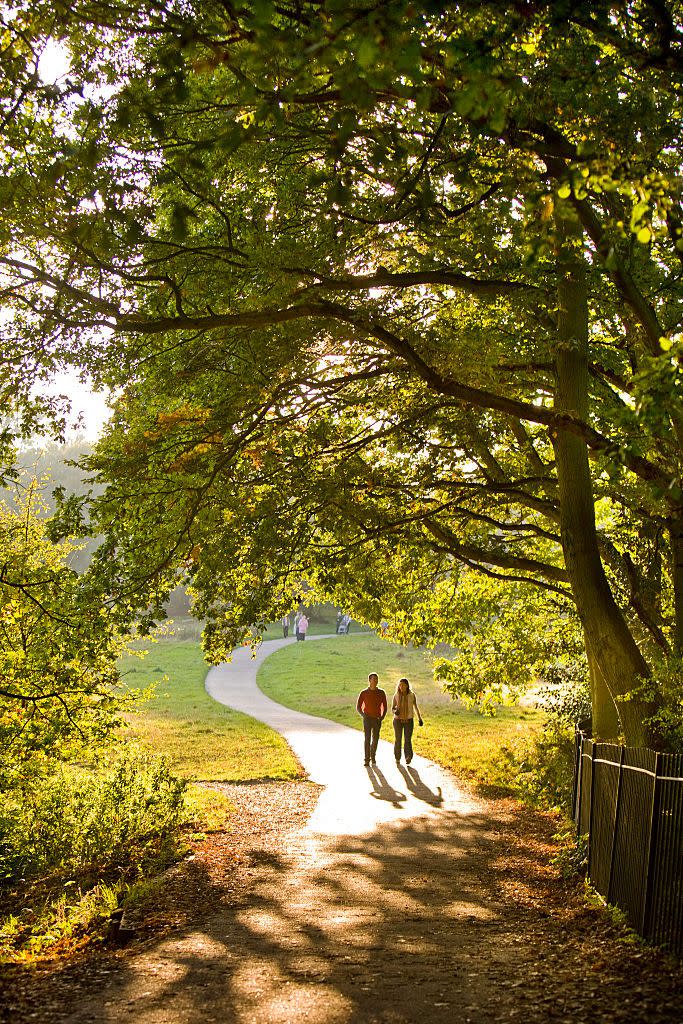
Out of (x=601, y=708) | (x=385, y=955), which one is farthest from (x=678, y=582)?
(x=385, y=955)

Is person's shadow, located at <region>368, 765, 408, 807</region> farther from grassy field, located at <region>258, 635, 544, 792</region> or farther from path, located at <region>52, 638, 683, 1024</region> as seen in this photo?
grassy field, located at <region>258, 635, 544, 792</region>

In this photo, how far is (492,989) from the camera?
6582 mm

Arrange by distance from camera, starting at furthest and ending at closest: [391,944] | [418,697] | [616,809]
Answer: [418,697] → [616,809] → [391,944]

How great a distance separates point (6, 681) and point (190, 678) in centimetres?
3028

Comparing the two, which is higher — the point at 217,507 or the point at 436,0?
the point at 436,0

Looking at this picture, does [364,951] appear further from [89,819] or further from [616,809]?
[89,819]

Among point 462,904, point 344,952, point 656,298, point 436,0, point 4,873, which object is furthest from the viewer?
point 4,873

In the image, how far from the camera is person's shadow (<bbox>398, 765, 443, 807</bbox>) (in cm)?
1594

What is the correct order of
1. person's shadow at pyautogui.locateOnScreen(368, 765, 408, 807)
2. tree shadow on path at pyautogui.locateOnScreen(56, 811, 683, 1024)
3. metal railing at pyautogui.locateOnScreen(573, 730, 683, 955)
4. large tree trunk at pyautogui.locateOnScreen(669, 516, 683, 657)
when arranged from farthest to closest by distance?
person's shadow at pyautogui.locateOnScreen(368, 765, 408, 807), large tree trunk at pyautogui.locateOnScreen(669, 516, 683, 657), metal railing at pyautogui.locateOnScreen(573, 730, 683, 955), tree shadow on path at pyautogui.locateOnScreen(56, 811, 683, 1024)

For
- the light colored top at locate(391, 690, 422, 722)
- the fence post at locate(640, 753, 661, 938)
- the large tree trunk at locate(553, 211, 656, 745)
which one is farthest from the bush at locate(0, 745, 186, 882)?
the fence post at locate(640, 753, 661, 938)

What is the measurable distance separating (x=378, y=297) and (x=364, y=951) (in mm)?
6118

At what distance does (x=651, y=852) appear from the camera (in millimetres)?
7699

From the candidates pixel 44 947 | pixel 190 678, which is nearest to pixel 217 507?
pixel 44 947

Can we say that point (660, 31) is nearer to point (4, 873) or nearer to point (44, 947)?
point (44, 947)
